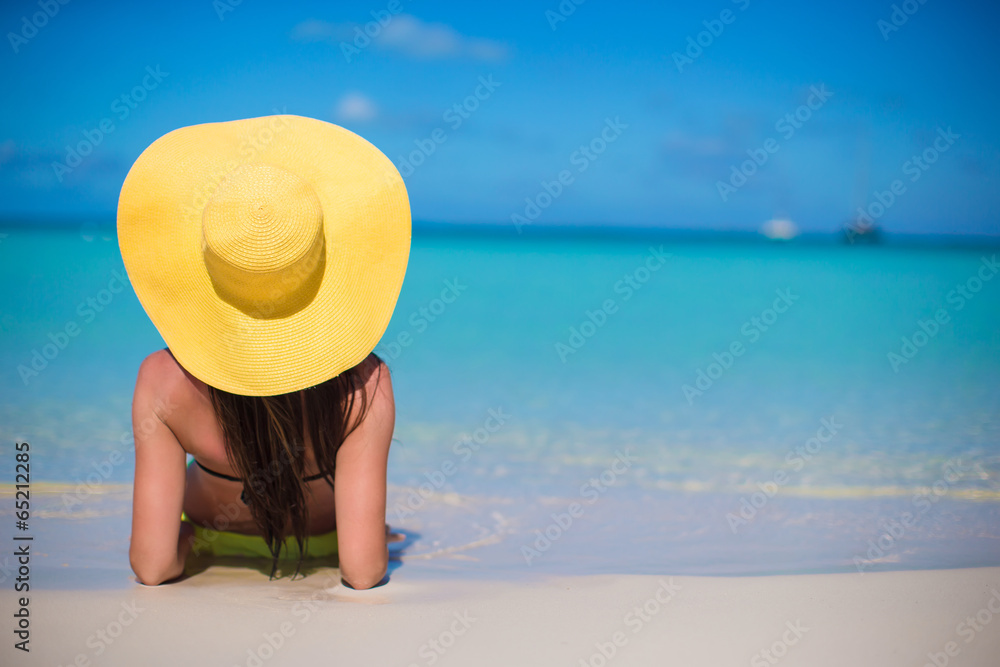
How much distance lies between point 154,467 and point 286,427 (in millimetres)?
349

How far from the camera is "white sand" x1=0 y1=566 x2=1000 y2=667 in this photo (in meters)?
1.93

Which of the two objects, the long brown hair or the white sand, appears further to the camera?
the long brown hair

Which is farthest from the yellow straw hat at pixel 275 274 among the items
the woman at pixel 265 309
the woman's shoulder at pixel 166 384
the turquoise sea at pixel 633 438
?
the turquoise sea at pixel 633 438

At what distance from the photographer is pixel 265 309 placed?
6.37 ft

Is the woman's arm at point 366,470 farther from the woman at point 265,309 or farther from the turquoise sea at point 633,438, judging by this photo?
the turquoise sea at point 633,438

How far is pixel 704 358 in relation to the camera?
287 inches

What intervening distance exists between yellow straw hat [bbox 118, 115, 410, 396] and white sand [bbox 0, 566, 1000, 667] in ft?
2.05

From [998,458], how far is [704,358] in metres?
3.04

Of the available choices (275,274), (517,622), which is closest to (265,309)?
(275,274)

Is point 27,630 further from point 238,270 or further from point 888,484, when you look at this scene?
point 888,484

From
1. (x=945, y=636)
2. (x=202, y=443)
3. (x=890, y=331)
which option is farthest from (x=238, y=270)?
(x=890, y=331)

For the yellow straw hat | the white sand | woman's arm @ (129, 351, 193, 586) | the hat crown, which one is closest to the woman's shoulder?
woman's arm @ (129, 351, 193, 586)

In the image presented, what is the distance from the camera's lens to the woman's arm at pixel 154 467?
2072 mm

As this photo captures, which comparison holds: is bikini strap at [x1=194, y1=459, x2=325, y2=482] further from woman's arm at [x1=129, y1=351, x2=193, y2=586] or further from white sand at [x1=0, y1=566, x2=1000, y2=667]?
white sand at [x1=0, y1=566, x2=1000, y2=667]
